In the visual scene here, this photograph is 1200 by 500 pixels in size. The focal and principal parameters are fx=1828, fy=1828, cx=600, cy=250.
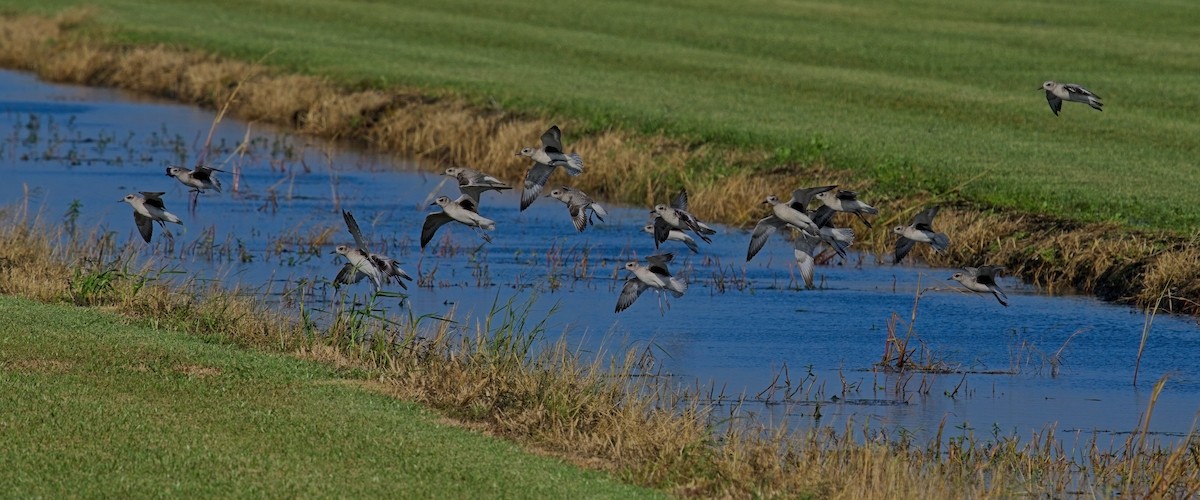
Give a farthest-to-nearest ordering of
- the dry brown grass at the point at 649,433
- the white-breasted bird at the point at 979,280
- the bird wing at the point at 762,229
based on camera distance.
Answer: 1. the white-breasted bird at the point at 979,280
2. the bird wing at the point at 762,229
3. the dry brown grass at the point at 649,433

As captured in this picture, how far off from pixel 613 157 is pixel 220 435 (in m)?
17.0

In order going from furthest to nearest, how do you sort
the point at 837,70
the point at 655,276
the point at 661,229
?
1. the point at 837,70
2. the point at 655,276
3. the point at 661,229

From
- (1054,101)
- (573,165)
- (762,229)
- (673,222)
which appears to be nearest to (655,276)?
(673,222)

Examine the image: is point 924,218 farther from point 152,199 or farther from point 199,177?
point 152,199

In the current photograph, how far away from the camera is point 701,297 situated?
64.4 ft

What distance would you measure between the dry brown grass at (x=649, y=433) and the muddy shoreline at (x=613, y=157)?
545 cm

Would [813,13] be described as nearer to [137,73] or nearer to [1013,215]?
[137,73]

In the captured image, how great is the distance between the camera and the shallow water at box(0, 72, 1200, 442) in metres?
14.8

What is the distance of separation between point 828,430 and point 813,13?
37.8 meters

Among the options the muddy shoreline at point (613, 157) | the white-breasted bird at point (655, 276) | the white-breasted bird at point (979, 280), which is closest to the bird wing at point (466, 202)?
the white-breasted bird at point (655, 276)

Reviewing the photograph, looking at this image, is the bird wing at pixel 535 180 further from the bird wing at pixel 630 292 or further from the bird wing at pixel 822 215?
the bird wing at pixel 822 215

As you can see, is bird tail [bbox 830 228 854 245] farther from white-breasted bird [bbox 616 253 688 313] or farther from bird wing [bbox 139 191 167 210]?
bird wing [bbox 139 191 167 210]

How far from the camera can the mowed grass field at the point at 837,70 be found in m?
25.3

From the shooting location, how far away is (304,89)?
116ft
